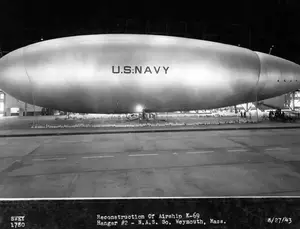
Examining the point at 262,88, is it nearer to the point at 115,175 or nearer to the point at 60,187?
the point at 115,175

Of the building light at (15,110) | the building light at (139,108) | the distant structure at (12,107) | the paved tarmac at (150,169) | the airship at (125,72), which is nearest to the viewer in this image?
the paved tarmac at (150,169)

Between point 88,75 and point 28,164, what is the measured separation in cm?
777

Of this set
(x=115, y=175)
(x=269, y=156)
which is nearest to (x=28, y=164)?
(x=115, y=175)

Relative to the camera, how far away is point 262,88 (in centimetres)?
1672

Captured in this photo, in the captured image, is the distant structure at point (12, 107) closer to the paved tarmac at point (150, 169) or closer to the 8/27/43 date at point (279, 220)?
the paved tarmac at point (150, 169)

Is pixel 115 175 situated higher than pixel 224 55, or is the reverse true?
pixel 224 55

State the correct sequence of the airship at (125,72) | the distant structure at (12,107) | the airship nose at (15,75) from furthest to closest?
1. the distant structure at (12,107)
2. the airship nose at (15,75)
3. the airship at (125,72)

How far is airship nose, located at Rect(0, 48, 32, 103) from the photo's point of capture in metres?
14.6

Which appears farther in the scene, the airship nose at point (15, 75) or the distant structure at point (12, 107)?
the distant structure at point (12, 107)

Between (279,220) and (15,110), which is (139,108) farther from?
(15,110)

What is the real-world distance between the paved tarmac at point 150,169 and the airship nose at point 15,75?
17.7 ft

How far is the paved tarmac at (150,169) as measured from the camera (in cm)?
517

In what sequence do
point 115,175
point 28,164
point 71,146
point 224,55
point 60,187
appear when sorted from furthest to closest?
point 224,55 < point 71,146 < point 28,164 < point 115,175 < point 60,187

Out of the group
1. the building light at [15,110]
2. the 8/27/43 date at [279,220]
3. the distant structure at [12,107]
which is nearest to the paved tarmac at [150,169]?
the 8/27/43 date at [279,220]
